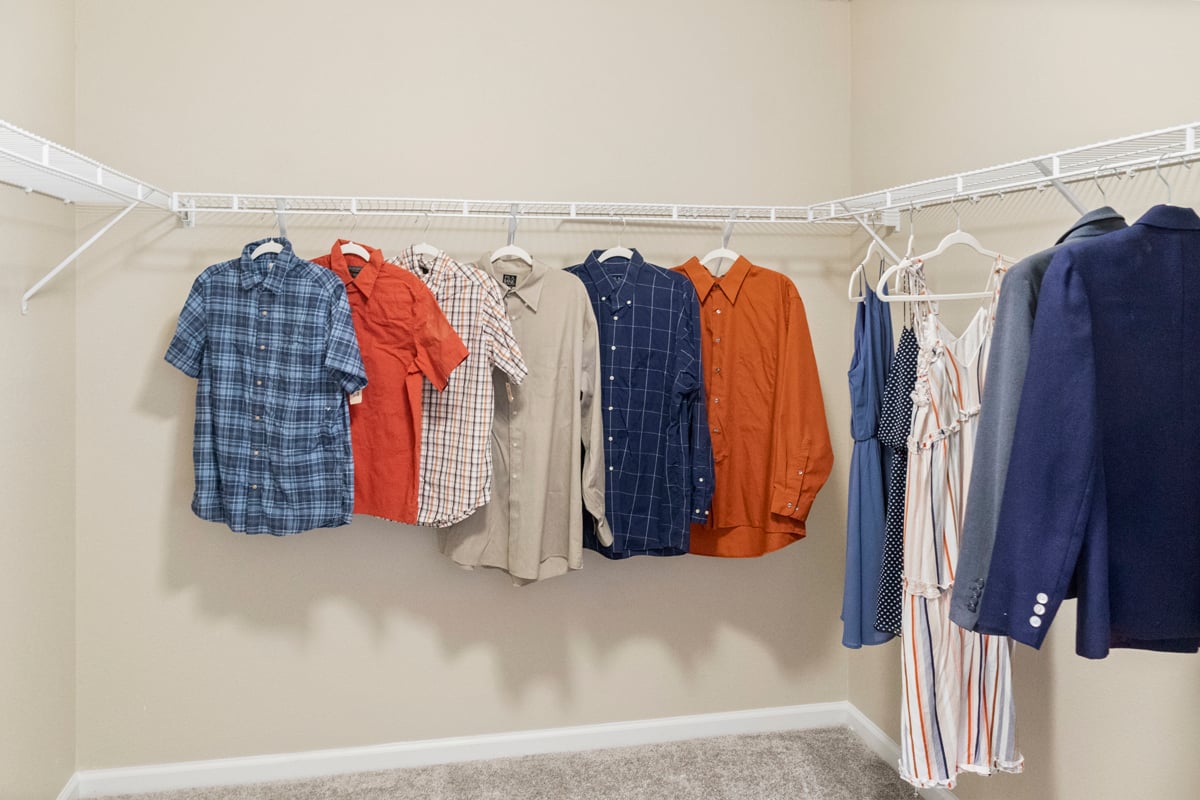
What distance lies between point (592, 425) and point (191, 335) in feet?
3.59

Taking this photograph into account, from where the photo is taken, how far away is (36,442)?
2.13 m

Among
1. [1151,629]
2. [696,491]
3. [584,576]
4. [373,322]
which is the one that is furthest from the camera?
[584,576]

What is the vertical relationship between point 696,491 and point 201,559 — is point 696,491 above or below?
above

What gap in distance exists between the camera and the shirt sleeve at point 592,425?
2312 mm

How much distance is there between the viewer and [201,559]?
2.46 metres

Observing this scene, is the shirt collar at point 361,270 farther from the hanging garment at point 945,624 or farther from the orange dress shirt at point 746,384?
the hanging garment at point 945,624

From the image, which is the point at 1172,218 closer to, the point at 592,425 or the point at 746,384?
the point at 746,384

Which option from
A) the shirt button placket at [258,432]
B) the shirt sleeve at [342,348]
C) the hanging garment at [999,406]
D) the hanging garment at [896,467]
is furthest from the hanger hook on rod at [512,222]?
the hanging garment at [999,406]

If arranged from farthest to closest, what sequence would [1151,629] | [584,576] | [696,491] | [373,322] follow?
[584,576] < [696,491] < [373,322] < [1151,629]

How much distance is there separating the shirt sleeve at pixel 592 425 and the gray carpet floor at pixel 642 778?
0.76 meters

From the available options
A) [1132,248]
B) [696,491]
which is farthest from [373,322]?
[1132,248]

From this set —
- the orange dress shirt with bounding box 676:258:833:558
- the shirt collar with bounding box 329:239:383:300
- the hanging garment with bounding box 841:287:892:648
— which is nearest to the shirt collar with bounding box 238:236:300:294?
the shirt collar with bounding box 329:239:383:300

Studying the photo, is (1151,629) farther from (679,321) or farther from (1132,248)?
(679,321)

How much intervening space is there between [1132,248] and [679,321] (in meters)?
1.21
